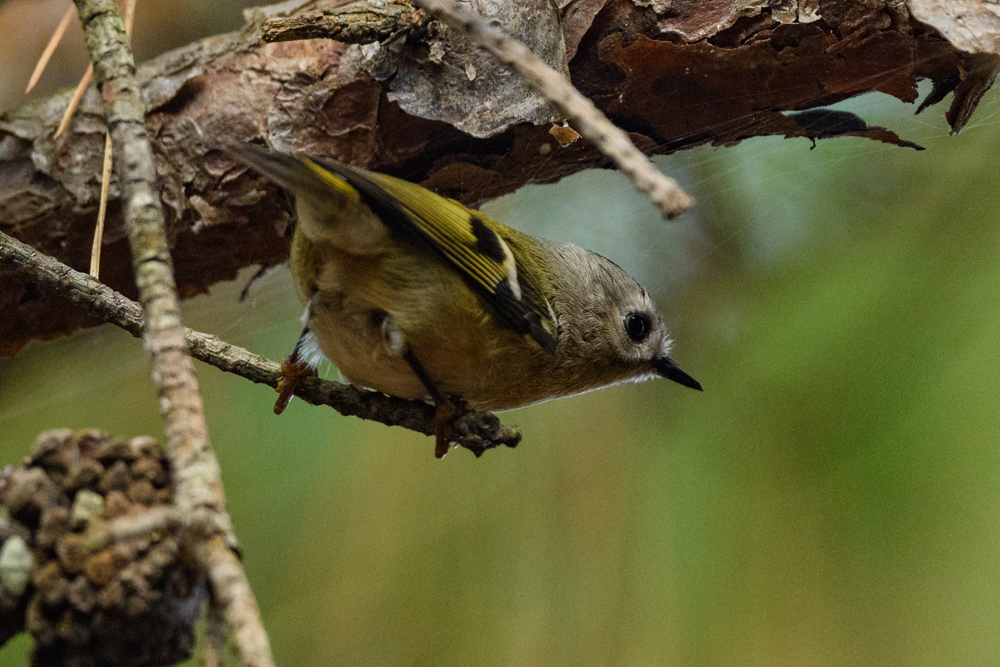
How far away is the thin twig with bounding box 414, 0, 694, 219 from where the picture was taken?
0.42 m

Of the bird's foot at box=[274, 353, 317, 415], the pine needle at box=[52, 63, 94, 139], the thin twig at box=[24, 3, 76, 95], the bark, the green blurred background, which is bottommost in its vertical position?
the green blurred background

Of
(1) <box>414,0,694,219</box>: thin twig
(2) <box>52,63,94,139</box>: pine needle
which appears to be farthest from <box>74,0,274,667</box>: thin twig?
(2) <box>52,63,94,139</box>: pine needle

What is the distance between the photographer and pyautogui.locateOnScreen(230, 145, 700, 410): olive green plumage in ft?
3.44

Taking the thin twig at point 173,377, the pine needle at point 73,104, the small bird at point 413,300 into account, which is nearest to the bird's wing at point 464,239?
the small bird at point 413,300

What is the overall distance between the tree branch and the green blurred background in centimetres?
58

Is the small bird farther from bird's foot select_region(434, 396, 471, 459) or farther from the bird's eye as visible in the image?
the bird's eye

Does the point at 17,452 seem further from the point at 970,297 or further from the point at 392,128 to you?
the point at 970,297

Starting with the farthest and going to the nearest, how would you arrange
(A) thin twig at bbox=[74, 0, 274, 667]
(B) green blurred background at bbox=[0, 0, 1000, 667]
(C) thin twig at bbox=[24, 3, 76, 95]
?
(B) green blurred background at bbox=[0, 0, 1000, 667], (C) thin twig at bbox=[24, 3, 76, 95], (A) thin twig at bbox=[74, 0, 274, 667]

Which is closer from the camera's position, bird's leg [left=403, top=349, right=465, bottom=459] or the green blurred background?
bird's leg [left=403, top=349, right=465, bottom=459]

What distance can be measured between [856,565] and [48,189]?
1.76 metres

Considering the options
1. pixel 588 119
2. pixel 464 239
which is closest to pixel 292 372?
pixel 464 239

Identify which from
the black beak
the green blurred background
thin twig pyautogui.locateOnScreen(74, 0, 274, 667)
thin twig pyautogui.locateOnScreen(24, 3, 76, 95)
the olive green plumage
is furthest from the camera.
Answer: the green blurred background

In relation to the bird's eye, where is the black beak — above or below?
below

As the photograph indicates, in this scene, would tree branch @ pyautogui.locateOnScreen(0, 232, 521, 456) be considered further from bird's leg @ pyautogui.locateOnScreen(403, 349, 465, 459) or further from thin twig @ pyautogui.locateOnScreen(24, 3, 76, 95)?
thin twig @ pyautogui.locateOnScreen(24, 3, 76, 95)
